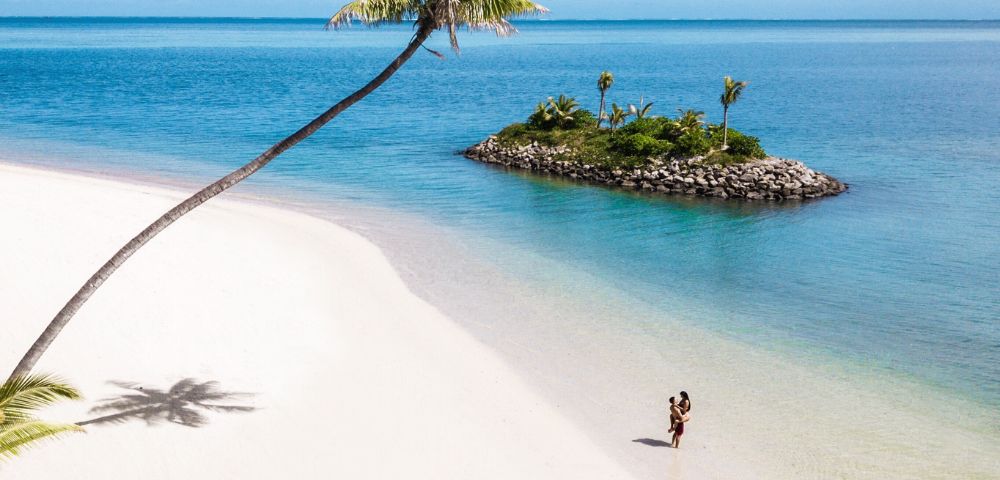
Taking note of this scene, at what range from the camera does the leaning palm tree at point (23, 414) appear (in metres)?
10.1

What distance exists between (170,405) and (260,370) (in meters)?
2.51

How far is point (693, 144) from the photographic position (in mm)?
43062

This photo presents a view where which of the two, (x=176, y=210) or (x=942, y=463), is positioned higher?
(x=176, y=210)

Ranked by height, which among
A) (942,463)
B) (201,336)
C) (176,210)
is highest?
(176,210)

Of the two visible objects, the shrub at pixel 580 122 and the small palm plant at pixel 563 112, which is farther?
the shrub at pixel 580 122

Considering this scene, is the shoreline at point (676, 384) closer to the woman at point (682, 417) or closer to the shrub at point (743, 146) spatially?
the woman at point (682, 417)

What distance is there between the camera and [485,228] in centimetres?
3562

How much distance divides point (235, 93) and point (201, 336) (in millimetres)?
79850

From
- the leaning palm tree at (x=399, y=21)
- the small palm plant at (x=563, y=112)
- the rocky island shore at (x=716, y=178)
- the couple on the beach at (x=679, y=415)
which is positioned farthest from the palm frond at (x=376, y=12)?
the small palm plant at (x=563, y=112)

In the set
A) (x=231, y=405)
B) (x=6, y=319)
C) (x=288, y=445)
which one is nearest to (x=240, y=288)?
(x=6, y=319)

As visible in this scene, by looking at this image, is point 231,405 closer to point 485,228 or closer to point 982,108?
point 485,228

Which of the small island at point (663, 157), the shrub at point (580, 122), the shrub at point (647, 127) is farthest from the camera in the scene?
the shrub at point (580, 122)

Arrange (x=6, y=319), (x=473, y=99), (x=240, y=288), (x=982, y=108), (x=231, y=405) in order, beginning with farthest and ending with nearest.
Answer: (x=473, y=99), (x=982, y=108), (x=240, y=288), (x=6, y=319), (x=231, y=405)

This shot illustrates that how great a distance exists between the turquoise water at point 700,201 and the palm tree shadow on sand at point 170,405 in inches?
534
